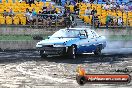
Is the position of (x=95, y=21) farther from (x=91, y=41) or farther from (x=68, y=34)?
(x=68, y=34)

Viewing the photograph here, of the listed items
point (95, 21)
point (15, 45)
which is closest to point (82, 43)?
point (15, 45)

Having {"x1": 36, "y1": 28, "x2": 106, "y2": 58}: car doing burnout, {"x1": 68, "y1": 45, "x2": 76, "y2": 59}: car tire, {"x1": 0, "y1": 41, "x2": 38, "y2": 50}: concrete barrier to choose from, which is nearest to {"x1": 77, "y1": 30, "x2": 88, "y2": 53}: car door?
{"x1": 36, "y1": 28, "x2": 106, "y2": 58}: car doing burnout

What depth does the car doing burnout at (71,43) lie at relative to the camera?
55.9 feet

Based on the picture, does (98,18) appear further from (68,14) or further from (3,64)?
(3,64)

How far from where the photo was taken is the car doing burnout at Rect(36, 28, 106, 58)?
17.0 meters

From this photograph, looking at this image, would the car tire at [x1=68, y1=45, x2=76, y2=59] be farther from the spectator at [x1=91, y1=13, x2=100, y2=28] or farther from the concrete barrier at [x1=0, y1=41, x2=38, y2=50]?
the spectator at [x1=91, y1=13, x2=100, y2=28]

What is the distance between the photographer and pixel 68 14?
84.4 ft

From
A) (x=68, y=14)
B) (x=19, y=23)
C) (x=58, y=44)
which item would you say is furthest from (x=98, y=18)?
(x=58, y=44)

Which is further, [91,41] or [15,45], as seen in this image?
[15,45]

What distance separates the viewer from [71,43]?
17297mm

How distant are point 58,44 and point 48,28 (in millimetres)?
7329

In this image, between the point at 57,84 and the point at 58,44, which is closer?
the point at 57,84

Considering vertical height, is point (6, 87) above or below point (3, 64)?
above

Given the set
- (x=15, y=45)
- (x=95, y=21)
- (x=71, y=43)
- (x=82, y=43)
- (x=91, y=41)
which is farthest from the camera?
(x=95, y=21)
